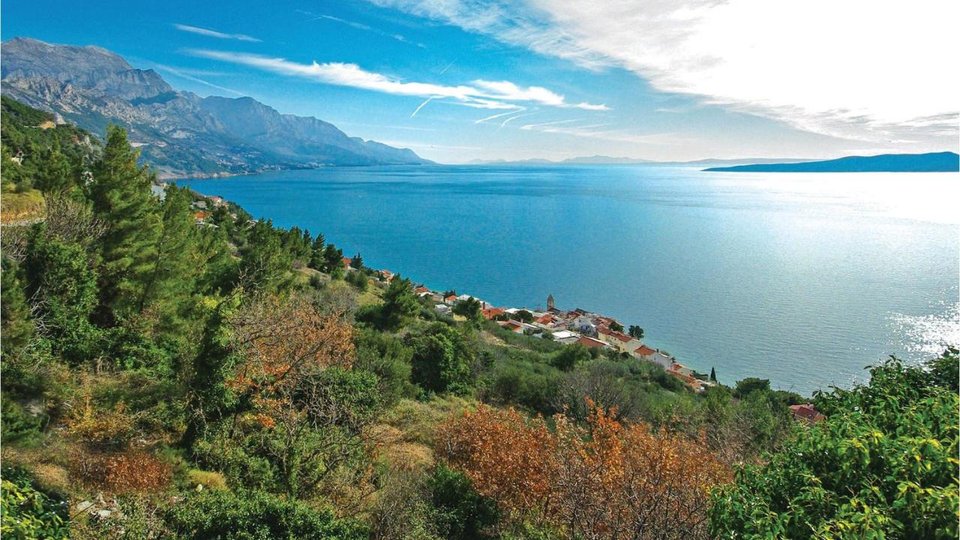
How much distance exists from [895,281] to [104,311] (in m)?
79.7

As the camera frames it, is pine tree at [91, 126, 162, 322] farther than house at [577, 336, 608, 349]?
No

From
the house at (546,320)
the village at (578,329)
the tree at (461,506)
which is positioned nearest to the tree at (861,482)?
the tree at (461,506)

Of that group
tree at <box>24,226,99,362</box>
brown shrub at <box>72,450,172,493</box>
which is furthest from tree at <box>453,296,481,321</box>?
brown shrub at <box>72,450,172,493</box>

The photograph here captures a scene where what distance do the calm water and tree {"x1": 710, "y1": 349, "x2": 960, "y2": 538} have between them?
3812 centimetres

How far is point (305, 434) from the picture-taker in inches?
484

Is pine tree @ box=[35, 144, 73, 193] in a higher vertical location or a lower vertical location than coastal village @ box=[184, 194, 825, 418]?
higher

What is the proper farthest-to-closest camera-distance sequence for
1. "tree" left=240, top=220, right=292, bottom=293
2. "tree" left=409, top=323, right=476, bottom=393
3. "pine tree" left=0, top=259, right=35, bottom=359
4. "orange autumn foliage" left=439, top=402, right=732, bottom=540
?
"tree" left=409, top=323, right=476, bottom=393
"tree" left=240, top=220, right=292, bottom=293
"pine tree" left=0, top=259, right=35, bottom=359
"orange autumn foliage" left=439, top=402, right=732, bottom=540

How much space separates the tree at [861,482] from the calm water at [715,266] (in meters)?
38.1

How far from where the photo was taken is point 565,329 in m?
50.9

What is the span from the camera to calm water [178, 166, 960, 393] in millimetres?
→ 46844

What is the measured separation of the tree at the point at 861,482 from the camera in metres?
4.53

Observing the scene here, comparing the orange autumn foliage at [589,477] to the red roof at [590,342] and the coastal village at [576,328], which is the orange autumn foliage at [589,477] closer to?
the coastal village at [576,328]

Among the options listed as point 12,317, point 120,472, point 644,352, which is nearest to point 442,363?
point 120,472

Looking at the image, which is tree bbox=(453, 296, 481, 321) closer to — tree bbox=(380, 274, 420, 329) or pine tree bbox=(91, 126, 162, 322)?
tree bbox=(380, 274, 420, 329)
